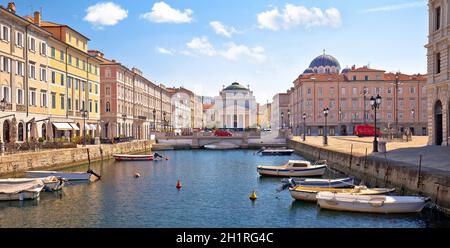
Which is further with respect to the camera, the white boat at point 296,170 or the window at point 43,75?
the window at point 43,75

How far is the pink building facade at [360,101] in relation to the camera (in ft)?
378

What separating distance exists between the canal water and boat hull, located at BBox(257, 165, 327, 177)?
3548mm

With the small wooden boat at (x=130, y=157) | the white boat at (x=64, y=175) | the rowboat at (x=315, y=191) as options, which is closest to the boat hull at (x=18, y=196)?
the white boat at (x=64, y=175)

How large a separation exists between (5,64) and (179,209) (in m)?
30.1

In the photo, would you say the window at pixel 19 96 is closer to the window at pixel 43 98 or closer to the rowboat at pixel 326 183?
the window at pixel 43 98

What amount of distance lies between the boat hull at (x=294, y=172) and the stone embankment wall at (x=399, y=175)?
2.17 metres

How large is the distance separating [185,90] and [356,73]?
75.6 meters

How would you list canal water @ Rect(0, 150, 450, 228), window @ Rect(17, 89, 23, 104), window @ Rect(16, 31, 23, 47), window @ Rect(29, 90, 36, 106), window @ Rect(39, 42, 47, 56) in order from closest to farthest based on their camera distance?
canal water @ Rect(0, 150, 450, 228) < window @ Rect(16, 31, 23, 47) < window @ Rect(17, 89, 23, 104) < window @ Rect(29, 90, 36, 106) < window @ Rect(39, 42, 47, 56)

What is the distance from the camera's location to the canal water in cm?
2270

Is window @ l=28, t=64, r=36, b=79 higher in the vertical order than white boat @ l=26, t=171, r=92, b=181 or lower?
higher

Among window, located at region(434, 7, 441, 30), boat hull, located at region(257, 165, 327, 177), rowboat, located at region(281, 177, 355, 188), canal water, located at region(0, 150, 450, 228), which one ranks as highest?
window, located at region(434, 7, 441, 30)

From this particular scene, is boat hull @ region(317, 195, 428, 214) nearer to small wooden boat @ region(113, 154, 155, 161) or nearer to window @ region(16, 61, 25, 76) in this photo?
window @ region(16, 61, 25, 76)

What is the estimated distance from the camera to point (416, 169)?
85.0 feet

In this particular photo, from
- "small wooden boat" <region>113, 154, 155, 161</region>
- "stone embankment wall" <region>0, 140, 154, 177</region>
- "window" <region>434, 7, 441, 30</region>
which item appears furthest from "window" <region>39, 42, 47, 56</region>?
"window" <region>434, 7, 441, 30</region>
